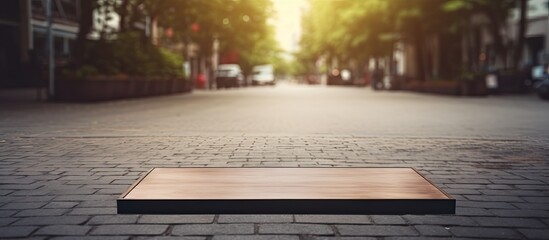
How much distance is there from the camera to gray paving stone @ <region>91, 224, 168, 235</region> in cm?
299

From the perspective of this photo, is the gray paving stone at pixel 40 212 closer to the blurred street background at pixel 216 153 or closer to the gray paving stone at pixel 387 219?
the blurred street background at pixel 216 153

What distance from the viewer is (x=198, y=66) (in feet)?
193

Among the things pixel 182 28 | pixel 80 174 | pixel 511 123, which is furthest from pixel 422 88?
pixel 80 174

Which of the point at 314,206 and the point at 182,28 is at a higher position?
the point at 182,28

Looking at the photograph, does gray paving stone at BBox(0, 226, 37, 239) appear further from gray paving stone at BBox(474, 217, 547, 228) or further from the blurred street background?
gray paving stone at BBox(474, 217, 547, 228)

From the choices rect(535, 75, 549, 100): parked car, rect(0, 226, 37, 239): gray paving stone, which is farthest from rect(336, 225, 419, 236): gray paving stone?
rect(535, 75, 549, 100): parked car

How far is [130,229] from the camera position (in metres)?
3.06

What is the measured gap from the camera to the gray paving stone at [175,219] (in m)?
3.22

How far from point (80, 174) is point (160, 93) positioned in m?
21.5

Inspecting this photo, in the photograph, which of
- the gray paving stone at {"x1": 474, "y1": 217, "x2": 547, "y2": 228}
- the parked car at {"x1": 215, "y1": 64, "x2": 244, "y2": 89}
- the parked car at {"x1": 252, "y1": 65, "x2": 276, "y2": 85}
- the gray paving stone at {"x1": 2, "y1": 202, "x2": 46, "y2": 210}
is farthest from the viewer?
the parked car at {"x1": 252, "y1": 65, "x2": 276, "y2": 85}

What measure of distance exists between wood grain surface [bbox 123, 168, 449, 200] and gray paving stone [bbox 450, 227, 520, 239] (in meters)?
0.31

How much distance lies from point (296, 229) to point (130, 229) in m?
0.93

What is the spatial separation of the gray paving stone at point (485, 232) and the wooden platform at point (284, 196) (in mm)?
273

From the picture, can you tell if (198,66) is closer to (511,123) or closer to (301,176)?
(511,123)
